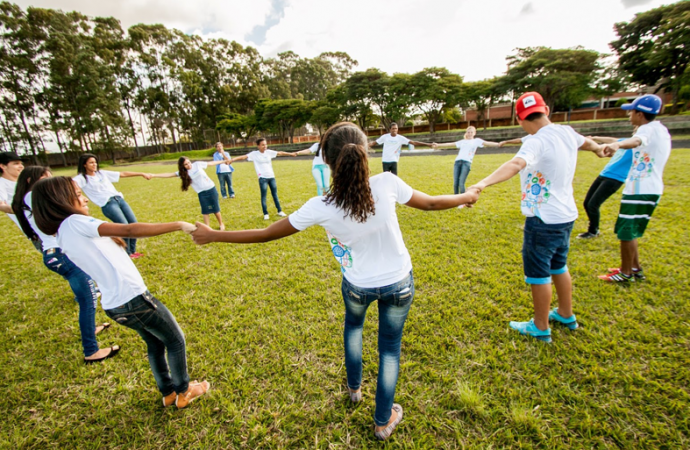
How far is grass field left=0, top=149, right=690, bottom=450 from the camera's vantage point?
2.11 meters

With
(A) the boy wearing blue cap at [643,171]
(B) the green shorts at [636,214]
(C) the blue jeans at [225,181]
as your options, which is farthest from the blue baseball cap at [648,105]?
(C) the blue jeans at [225,181]

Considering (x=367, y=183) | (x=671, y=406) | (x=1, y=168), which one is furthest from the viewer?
(x=1, y=168)

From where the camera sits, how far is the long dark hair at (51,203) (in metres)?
1.90

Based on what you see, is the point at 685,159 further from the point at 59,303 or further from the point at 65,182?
the point at 59,303

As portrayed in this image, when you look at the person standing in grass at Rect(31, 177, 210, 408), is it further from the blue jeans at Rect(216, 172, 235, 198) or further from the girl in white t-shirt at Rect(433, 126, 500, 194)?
the blue jeans at Rect(216, 172, 235, 198)

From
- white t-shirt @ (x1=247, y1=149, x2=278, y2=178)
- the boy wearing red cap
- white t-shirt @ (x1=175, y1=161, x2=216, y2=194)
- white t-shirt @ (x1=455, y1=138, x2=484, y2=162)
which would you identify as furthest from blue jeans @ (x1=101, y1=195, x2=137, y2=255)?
white t-shirt @ (x1=455, y1=138, x2=484, y2=162)

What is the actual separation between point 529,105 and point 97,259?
138 inches

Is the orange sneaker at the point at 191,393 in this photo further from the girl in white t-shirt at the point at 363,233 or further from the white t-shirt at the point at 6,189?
the white t-shirt at the point at 6,189

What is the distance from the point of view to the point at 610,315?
302 centimetres

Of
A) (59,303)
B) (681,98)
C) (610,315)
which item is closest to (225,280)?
(59,303)

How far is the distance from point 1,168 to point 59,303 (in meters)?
1.92

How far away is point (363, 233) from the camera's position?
63.7 inches

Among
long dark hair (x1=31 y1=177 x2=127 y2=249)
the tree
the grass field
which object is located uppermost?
the tree

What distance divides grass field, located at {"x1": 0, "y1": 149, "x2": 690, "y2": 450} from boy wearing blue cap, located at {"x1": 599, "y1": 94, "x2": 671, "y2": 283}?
0.73 m
